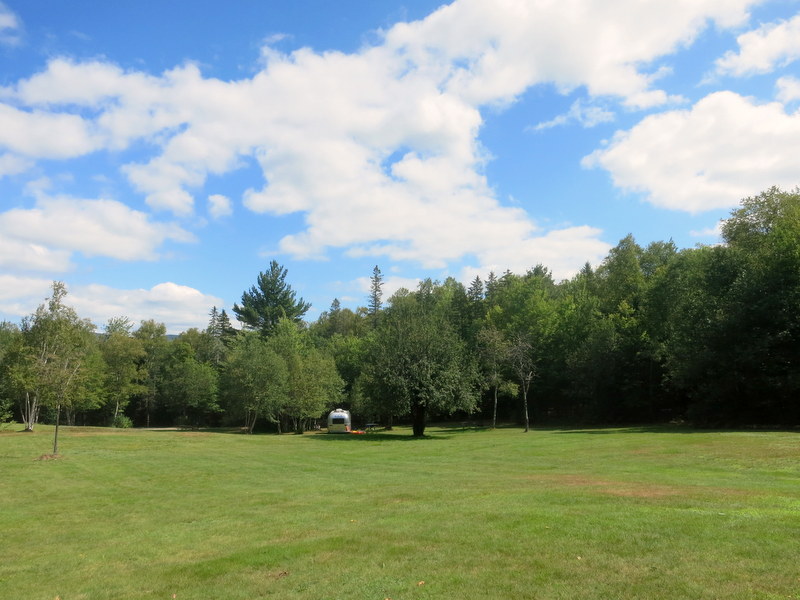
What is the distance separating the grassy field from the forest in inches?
669

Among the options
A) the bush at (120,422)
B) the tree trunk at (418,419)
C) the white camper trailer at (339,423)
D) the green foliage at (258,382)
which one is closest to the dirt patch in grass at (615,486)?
the tree trunk at (418,419)

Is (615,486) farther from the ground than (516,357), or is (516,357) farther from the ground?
(516,357)

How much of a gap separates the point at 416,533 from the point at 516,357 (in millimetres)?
44146

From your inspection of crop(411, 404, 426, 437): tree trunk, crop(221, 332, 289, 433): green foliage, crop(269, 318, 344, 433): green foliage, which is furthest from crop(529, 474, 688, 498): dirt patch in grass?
crop(269, 318, 344, 433): green foliage

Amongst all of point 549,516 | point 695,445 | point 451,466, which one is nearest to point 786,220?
point 695,445

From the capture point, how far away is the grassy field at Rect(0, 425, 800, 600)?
7477 mm

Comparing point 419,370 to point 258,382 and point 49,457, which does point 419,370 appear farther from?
point 49,457

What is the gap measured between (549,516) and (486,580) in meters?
3.69

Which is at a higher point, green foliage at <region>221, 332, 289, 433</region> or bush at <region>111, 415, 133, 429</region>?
green foliage at <region>221, 332, 289, 433</region>

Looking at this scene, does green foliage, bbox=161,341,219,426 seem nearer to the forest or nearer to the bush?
the forest

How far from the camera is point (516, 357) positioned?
53031mm

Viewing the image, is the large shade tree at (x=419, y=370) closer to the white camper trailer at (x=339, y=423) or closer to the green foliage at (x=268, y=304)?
the white camper trailer at (x=339, y=423)

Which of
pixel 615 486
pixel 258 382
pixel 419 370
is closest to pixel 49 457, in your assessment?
pixel 615 486

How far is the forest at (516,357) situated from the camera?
4147 centimetres
